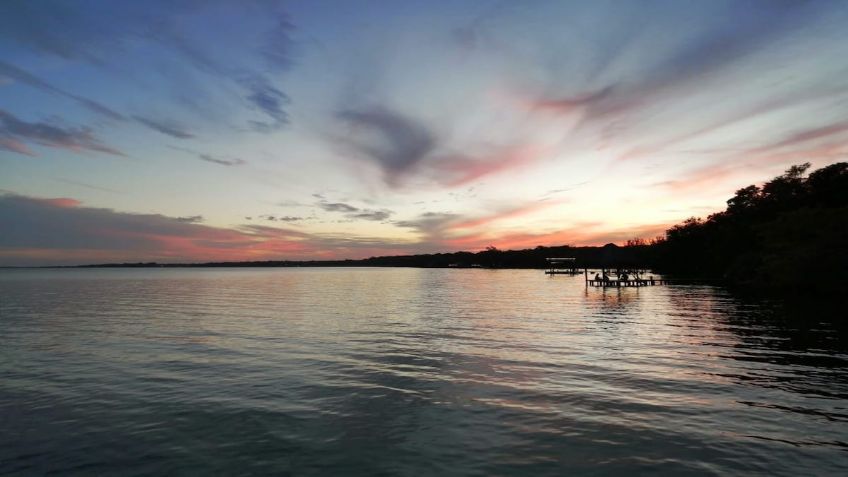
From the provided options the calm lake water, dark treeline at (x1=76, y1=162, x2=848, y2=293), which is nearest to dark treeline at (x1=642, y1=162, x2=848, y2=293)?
dark treeline at (x1=76, y1=162, x2=848, y2=293)

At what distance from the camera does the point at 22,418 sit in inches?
554

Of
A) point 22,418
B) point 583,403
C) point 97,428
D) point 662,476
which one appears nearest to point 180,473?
point 97,428

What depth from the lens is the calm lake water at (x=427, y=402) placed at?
10820 mm

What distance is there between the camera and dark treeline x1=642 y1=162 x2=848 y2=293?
55.8 meters

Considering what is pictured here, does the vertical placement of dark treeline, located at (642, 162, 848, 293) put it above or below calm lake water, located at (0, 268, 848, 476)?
→ above

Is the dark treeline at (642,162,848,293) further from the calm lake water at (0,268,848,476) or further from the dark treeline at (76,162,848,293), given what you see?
the calm lake water at (0,268,848,476)

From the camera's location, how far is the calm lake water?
1082 cm

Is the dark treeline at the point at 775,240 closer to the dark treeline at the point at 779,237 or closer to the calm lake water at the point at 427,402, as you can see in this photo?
the dark treeline at the point at 779,237

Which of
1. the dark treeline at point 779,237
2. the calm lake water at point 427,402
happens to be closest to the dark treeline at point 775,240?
the dark treeline at point 779,237

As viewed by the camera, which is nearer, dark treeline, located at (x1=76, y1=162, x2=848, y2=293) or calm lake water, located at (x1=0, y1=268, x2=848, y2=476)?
calm lake water, located at (x1=0, y1=268, x2=848, y2=476)

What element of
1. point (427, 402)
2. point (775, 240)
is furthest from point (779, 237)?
point (427, 402)

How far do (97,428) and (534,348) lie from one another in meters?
19.0

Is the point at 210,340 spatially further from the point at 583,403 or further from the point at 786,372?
the point at 786,372

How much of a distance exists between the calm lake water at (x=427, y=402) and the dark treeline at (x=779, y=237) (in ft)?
A: 108
